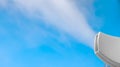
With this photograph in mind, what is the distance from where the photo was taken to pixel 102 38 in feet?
19.6

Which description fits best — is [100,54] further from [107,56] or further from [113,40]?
[113,40]

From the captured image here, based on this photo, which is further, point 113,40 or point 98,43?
point 113,40

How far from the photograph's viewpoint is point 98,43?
18.8ft

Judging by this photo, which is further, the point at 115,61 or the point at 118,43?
the point at 118,43

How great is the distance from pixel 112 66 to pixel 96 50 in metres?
0.58

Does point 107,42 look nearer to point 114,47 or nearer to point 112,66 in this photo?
point 114,47

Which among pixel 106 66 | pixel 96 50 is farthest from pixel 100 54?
pixel 106 66

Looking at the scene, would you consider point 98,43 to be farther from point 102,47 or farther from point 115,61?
point 115,61

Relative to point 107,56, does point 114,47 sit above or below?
above

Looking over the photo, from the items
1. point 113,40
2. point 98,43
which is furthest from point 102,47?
point 113,40

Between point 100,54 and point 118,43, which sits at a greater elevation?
point 118,43

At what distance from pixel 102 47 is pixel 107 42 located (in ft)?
1.19

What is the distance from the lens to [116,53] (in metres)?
6.10

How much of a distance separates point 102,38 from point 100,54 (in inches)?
18.4
